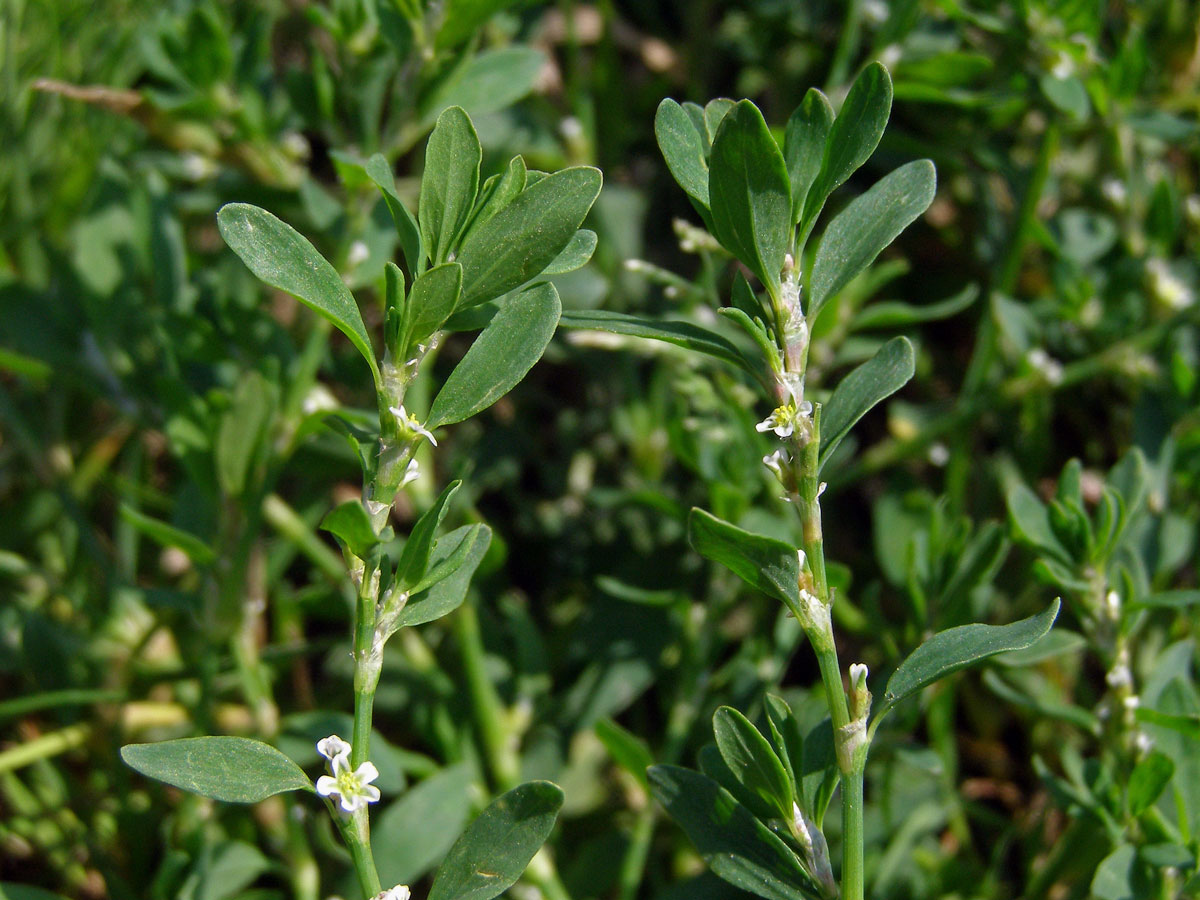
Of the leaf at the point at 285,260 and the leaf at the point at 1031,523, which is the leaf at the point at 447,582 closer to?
the leaf at the point at 285,260

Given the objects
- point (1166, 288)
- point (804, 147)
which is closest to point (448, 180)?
point (804, 147)

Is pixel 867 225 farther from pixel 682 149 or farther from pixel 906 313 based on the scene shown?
pixel 906 313

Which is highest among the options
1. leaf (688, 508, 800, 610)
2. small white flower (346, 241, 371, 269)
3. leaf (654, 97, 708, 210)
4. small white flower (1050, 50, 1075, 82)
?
leaf (654, 97, 708, 210)

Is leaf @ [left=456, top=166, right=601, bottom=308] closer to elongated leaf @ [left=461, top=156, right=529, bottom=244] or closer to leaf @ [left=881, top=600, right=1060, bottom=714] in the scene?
elongated leaf @ [left=461, top=156, right=529, bottom=244]

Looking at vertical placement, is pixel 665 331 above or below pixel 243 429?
above

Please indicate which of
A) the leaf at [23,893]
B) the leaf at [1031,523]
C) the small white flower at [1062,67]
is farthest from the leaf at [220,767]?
the small white flower at [1062,67]

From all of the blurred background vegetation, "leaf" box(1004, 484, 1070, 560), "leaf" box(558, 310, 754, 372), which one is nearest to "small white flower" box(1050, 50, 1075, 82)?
the blurred background vegetation
